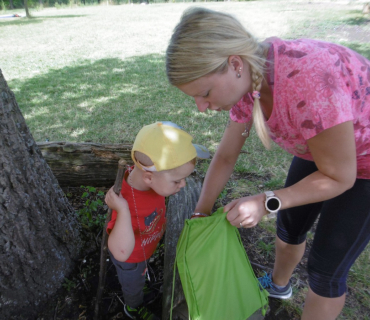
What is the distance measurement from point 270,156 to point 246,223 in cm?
253

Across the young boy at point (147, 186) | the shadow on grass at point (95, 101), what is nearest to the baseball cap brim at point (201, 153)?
the young boy at point (147, 186)

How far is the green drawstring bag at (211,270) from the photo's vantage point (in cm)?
148

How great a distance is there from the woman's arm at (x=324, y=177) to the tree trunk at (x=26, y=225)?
3.87 feet

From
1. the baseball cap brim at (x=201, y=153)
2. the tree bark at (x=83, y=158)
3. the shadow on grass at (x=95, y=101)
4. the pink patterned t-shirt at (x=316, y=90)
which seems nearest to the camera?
the pink patterned t-shirt at (x=316, y=90)

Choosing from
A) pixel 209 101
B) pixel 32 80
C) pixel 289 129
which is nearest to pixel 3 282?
pixel 209 101

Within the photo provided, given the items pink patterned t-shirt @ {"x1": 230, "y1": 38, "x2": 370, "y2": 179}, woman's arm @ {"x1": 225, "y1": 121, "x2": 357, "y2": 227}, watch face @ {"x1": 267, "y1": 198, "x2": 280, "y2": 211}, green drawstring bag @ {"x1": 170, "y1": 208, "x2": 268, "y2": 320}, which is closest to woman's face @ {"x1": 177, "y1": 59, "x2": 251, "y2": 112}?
pink patterned t-shirt @ {"x1": 230, "y1": 38, "x2": 370, "y2": 179}

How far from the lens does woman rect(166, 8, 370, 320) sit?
1120mm

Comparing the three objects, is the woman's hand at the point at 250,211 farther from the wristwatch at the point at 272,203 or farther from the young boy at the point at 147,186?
the young boy at the point at 147,186

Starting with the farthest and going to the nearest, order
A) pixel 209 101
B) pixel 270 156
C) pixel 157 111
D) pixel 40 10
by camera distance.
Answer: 1. pixel 40 10
2. pixel 157 111
3. pixel 270 156
4. pixel 209 101

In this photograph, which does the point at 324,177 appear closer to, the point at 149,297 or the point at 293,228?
the point at 293,228

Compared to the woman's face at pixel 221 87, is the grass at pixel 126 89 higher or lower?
lower

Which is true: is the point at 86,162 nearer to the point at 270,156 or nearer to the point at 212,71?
the point at 212,71

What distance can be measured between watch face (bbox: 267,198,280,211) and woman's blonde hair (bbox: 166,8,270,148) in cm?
49

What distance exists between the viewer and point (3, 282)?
5.74ft
